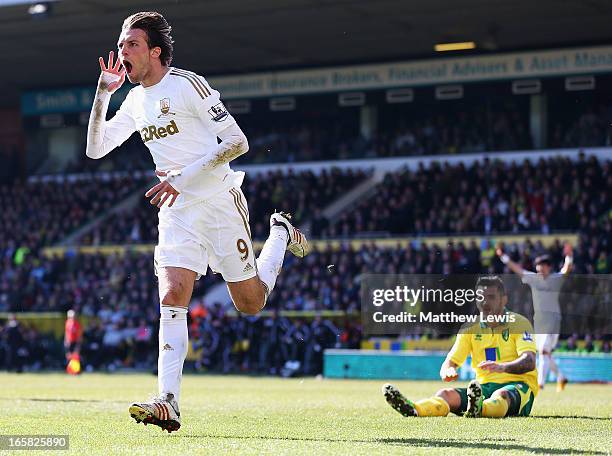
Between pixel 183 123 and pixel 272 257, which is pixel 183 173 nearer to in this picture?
pixel 183 123

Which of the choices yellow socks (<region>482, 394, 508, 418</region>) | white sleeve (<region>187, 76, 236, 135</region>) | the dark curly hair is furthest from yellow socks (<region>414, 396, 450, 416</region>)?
the dark curly hair

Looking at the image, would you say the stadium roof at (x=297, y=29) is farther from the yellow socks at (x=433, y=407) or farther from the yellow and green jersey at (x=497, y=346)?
the yellow socks at (x=433, y=407)

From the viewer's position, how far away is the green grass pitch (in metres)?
6.67

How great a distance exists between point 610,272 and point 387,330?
4.66 metres

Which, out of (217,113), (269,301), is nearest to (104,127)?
(217,113)

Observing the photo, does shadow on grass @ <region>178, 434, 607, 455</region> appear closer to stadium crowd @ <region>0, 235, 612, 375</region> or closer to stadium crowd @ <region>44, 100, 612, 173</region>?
stadium crowd @ <region>0, 235, 612, 375</region>

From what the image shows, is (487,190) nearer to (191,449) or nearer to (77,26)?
(77,26)

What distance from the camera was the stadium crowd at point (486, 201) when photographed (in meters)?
27.4

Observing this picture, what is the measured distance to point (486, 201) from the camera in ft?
95.0

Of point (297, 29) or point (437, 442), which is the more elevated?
point (297, 29)

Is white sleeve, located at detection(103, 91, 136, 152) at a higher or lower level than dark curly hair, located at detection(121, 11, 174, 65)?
lower

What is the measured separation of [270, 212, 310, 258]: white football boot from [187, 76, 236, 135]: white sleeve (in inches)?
54.8

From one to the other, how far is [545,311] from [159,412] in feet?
36.2

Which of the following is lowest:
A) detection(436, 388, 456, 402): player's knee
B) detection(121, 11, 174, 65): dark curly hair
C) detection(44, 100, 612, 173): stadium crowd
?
detection(436, 388, 456, 402): player's knee
